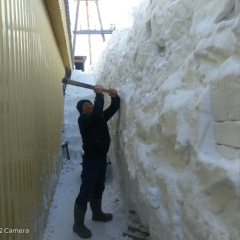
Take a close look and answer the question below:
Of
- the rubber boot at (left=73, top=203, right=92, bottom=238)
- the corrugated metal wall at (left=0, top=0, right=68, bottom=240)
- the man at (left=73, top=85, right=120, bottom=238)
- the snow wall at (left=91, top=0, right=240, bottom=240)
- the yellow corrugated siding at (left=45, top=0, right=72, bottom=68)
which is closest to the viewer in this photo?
the snow wall at (left=91, top=0, right=240, bottom=240)

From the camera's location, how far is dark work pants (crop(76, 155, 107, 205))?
12.3 feet

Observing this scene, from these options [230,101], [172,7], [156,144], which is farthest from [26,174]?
[172,7]

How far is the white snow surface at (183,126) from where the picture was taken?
5.85ft

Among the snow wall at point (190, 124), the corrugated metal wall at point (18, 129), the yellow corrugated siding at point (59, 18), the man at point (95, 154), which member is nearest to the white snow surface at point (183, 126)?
the snow wall at point (190, 124)

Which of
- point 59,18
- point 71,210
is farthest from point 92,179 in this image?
point 59,18

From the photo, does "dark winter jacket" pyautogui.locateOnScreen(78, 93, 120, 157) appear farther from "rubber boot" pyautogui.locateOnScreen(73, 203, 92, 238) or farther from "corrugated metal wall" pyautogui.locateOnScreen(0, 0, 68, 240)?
"corrugated metal wall" pyautogui.locateOnScreen(0, 0, 68, 240)

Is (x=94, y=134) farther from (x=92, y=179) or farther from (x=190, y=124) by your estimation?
(x=190, y=124)

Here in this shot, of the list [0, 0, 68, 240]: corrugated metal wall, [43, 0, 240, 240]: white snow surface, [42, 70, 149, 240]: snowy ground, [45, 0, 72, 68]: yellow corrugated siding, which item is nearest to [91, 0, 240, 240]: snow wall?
[43, 0, 240, 240]: white snow surface

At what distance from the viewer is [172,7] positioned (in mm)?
3090

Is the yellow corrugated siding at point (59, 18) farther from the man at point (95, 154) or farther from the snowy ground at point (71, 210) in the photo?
the snowy ground at point (71, 210)

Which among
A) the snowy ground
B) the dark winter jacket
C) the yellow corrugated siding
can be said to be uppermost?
the yellow corrugated siding

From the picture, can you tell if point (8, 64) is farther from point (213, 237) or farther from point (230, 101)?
point (213, 237)

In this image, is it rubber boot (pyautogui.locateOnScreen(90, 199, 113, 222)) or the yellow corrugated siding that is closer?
rubber boot (pyautogui.locateOnScreen(90, 199, 113, 222))

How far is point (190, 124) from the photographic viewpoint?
211cm
